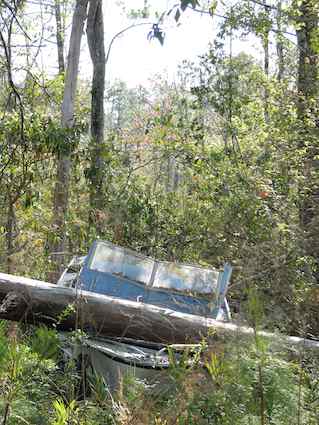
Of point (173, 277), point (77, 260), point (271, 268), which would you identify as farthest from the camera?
point (77, 260)

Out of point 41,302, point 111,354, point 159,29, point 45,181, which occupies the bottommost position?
point 111,354

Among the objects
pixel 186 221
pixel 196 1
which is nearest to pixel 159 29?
pixel 196 1

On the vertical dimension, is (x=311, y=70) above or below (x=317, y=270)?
above

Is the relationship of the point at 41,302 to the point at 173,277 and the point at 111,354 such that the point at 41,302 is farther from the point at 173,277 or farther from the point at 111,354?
the point at 173,277

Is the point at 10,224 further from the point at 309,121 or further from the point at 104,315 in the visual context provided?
the point at 309,121

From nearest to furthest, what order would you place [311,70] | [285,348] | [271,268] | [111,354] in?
[285,348], [111,354], [271,268], [311,70]

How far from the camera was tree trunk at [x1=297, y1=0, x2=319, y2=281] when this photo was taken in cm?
716

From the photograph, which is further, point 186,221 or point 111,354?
point 186,221

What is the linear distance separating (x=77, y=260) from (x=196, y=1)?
559cm

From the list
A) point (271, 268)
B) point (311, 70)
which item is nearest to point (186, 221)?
point (311, 70)

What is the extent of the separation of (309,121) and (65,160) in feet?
14.1

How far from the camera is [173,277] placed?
721cm

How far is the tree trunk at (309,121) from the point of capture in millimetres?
7156

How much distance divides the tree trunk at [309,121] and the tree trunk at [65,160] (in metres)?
3.56
